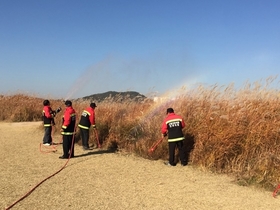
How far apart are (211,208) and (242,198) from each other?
0.93 meters

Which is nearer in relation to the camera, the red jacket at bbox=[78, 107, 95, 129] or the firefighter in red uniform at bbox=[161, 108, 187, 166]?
the firefighter in red uniform at bbox=[161, 108, 187, 166]

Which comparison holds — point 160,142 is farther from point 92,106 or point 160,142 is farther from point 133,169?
point 92,106

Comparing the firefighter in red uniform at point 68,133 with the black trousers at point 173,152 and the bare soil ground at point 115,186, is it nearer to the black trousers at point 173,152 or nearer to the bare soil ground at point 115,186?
the bare soil ground at point 115,186

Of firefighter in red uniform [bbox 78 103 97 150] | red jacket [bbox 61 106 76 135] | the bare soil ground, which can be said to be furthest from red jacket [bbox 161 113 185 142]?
firefighter in red uniform [bbox 78 103 97 150]

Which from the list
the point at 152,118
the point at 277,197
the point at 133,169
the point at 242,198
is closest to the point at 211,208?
the point at 242,198

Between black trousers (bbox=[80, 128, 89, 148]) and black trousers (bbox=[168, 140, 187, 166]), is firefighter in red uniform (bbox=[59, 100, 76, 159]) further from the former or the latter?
black trousers (bbox=[168, 140, 187, 166])

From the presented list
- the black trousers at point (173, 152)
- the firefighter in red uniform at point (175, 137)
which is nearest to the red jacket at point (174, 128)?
the firefighter in red uniform at point (175, 137)

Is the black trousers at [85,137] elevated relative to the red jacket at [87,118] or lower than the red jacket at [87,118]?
lower

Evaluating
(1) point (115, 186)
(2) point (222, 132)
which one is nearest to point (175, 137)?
(2) point (222, 132)

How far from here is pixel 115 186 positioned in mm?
6492

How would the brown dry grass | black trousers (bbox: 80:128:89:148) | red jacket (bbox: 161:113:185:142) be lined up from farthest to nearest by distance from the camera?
black trousers (bbox: 80:128:89:148) < red jacket (bbox: 161:113:185:142) < the brown dry grass

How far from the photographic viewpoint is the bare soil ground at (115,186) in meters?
5.52

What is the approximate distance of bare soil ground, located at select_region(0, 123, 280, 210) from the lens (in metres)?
5.52

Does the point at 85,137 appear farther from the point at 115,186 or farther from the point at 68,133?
the point at 115,186
